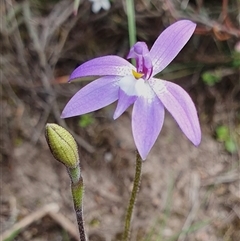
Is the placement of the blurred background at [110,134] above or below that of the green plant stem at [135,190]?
above

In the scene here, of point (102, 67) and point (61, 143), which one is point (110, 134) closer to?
point (102, 67)

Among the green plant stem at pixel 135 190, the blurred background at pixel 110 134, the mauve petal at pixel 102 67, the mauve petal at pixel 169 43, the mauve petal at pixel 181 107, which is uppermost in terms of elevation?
the blurred background at pixel 110 134

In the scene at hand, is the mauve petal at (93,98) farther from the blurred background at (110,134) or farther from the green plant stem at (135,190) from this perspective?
the blurred background at (110,134)

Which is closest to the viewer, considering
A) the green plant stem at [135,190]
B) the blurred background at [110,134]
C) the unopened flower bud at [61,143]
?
the unopened flower bud at [61,143]

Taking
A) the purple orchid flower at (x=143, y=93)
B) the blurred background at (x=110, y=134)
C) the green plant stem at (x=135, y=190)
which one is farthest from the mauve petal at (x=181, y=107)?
the blurred background at (x=110, y=134)

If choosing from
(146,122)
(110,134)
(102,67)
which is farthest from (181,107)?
(110,134)

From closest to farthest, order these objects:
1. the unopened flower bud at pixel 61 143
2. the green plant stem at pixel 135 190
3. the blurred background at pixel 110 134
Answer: the unopened flower bud at pixel 61 143 → the green plant stem at pixel 135 190 → the blurred background at pixel 110 134

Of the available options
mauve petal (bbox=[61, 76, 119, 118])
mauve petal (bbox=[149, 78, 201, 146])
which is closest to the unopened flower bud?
mauve petal (bbox=[61, 76, 119, 118])

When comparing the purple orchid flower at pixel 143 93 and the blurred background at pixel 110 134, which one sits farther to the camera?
the blurred background at pixel 110 134
